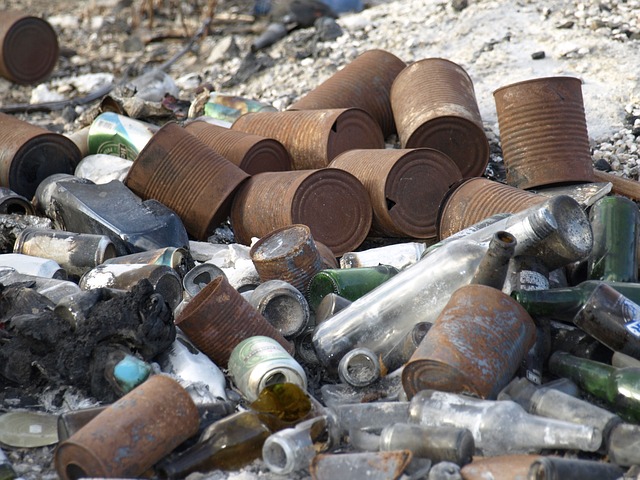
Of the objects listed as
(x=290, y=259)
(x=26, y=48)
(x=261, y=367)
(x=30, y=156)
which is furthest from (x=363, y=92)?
(x=26, y=48)

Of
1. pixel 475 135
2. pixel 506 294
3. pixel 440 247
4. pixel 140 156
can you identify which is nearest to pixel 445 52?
pixel 475 135

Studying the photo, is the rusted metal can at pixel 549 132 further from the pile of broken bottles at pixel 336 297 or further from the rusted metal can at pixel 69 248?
the rusted metal can at pixel 69 248

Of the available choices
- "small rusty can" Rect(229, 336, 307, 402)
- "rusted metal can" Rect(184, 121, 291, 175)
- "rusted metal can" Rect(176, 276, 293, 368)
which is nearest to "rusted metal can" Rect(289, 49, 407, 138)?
"rusted metal can" Rect(184, 121, 291, 175)

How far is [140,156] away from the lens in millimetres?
4781

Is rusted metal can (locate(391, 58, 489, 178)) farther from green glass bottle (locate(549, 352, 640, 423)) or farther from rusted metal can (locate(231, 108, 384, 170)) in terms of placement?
green glass bottle (locate(549, 352, 640, 423))

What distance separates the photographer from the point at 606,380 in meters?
2.82

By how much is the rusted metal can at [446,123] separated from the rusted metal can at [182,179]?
43.1 inches

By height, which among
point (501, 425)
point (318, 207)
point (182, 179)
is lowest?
point (318, 207)

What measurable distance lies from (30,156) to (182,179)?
3.71 ft

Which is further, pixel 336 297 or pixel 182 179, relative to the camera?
pixel 182 179

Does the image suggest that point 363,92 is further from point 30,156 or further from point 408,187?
point 30,156

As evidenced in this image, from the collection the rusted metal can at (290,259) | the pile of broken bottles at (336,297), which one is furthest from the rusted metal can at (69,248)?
the rusted metal can at (290,259)

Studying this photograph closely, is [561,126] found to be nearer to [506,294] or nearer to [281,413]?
[506,294]

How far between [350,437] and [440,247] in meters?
1.03
